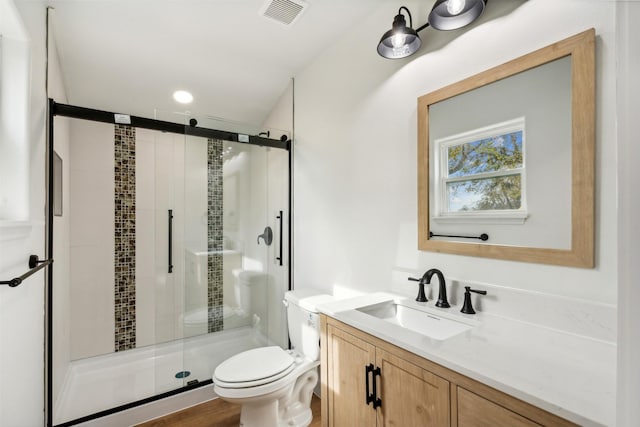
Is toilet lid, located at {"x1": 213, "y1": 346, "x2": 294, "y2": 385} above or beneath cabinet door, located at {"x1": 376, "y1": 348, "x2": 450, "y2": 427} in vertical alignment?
beneath

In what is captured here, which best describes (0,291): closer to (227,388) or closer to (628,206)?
(227,388)

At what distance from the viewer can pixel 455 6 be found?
1.23 m

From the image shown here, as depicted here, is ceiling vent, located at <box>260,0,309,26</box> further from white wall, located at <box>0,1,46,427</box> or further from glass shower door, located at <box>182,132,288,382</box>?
white wall, located at <box>0,1,46,427</box>

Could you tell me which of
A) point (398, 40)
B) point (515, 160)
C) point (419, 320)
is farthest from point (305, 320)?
point (398, 40)

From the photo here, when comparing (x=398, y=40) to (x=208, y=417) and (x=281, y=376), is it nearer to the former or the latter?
(x=281, y=376)

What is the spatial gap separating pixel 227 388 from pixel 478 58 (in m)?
2.04

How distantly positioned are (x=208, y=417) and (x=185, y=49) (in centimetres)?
257

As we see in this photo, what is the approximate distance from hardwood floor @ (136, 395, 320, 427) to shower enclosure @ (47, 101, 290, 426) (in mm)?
152

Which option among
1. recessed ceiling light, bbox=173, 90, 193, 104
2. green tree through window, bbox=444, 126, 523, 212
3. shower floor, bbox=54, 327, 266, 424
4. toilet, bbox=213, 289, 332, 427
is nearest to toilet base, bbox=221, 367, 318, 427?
toilet, bbox=213, 289, 332, 427

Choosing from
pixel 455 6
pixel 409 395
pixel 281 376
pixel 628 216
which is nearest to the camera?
pixel 628 216

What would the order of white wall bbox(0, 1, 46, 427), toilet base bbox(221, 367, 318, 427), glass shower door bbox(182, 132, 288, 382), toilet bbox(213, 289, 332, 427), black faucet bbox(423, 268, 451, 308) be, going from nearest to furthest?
Result: white wall bbox(0, 1, 46, 427) → black faucet bbox(423, 268, 451, 308) → toilet bbox(213, 289, 332, 427) → toilet base bbox(221, 367, 318, 427) → glass shower door bbox(182, 132, 288, 382)

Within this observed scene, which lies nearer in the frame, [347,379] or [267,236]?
[347,379]

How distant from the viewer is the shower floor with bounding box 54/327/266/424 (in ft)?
6.73

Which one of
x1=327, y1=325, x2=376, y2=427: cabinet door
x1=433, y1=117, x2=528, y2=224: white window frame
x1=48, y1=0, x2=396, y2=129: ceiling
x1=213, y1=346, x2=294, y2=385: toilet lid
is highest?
x1=48, y1=0, x2=396, y2=129: ceiling
